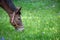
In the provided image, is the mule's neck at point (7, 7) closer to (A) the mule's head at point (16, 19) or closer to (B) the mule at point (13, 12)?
(B) the mule at point (13, 12)

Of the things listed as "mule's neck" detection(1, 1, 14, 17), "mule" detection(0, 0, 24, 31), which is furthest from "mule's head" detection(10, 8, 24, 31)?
"mule's neck" detection(1, 1, 14, 17)

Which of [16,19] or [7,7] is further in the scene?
[7,7]

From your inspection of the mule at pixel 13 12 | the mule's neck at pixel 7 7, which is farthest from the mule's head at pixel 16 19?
the mule's neck at pixel 7 7

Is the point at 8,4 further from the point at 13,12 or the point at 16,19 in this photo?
the point at 16,19

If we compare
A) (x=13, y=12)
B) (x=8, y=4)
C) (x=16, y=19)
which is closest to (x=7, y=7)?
(x=8, y=4)

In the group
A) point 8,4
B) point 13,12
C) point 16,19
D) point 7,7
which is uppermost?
point 8,4

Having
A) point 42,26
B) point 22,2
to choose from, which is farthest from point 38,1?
point 42,26

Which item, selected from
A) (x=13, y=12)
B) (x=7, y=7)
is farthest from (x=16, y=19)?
(x=7, y=7)

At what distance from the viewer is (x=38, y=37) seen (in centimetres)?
825

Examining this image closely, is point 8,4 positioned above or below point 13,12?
above

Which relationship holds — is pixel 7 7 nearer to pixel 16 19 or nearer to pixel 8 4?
pixel 8 4

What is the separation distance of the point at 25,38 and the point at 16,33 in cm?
77

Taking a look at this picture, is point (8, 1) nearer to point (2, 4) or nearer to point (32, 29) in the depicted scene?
point (2, 4)

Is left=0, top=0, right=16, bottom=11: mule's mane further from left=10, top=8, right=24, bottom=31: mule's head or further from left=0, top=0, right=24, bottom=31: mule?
left=10, top=8, right=24, bottom=31: mule's head
